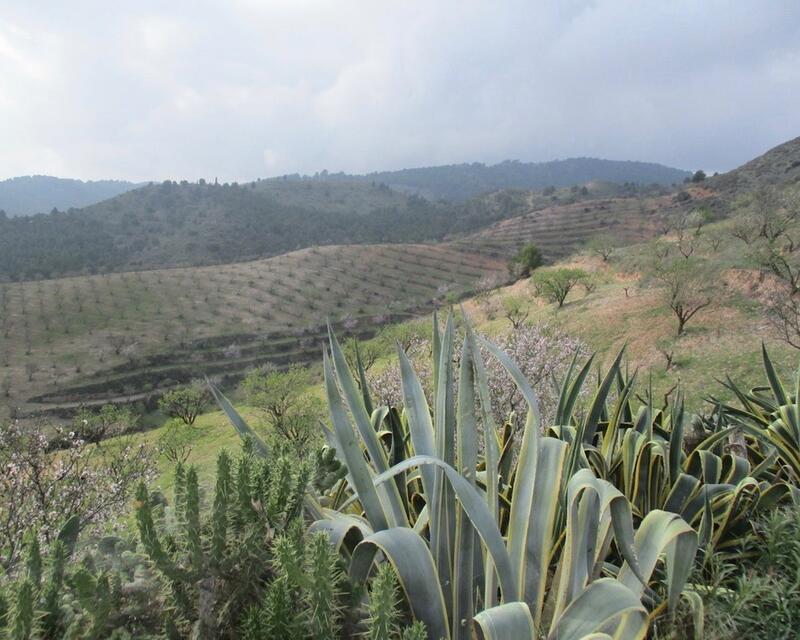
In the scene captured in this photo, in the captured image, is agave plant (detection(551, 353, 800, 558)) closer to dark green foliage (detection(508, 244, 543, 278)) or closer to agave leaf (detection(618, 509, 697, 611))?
agave leaf (detection(618, 509, 697, 611))

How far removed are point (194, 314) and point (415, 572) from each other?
62.2m

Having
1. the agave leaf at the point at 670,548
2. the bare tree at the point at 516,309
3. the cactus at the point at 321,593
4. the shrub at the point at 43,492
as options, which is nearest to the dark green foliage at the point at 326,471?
the cactus at the point at 321,593

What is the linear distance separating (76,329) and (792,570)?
6022cm

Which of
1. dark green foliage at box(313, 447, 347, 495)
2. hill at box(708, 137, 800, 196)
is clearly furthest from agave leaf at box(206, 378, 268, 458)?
hill at box(708, 137, 800, 196)

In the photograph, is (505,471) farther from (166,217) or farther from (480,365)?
(166,217)

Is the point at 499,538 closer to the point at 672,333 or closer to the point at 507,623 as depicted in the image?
the point at 507,623

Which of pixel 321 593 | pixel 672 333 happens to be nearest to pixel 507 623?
pixel 321 593

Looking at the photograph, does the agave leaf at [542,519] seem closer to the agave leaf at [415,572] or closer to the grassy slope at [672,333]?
the agave leaf at [415,572]

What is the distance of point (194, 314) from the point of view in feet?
192

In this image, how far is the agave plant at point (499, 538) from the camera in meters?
1.48

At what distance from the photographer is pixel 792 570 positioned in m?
2.10

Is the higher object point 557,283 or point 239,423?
point 239,423

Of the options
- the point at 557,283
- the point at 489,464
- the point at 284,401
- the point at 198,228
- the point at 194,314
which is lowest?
the point at 284,401

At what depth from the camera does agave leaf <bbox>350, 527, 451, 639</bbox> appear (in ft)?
4.87
